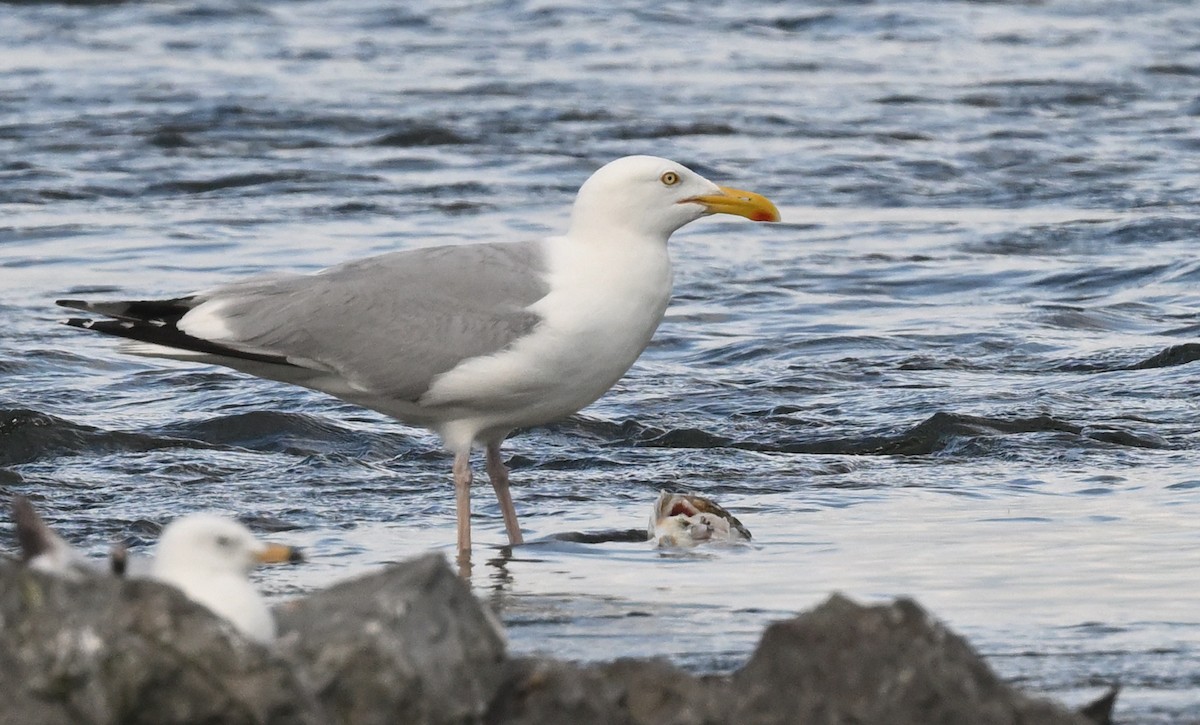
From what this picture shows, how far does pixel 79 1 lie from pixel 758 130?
1043 cm

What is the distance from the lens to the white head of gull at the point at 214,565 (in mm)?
4043

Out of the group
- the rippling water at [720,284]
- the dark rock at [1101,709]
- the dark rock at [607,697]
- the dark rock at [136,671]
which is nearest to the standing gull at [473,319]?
the rippling water at [720,284]

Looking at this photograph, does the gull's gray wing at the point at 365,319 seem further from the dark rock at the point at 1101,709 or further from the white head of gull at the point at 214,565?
the dark rock at the point at 1101,709

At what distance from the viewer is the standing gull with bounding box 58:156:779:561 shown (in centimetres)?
656

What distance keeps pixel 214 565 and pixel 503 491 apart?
286 cm

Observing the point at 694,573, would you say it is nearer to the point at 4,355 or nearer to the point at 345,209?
the point at 4,355

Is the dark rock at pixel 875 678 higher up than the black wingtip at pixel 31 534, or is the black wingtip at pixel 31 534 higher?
the black wingtip at pixel 31 534

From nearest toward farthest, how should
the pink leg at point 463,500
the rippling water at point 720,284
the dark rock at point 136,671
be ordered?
the dark rock at point 136,671 < the rippling water at point 720,284 < the pink leg at point 463,500

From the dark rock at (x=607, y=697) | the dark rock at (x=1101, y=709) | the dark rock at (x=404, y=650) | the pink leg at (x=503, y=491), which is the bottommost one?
the pink leg at (x=503, y=491)

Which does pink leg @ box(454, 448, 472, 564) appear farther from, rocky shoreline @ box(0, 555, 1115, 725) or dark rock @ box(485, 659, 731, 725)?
dark rock @ box(485, 659, 731, 725)

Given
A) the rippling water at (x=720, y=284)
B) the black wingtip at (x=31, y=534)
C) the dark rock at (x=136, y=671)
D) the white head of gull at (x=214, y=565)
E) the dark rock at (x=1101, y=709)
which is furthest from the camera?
the rippling water at (x=720, y=284)

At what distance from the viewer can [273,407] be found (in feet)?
30.3

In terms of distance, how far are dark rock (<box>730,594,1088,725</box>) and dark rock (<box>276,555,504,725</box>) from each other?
510mm

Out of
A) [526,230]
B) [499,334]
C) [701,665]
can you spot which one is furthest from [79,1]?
[701,665]
